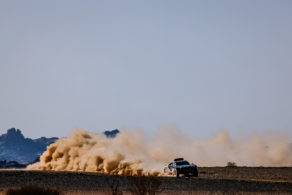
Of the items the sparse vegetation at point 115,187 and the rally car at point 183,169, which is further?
the rally car at point 183,169

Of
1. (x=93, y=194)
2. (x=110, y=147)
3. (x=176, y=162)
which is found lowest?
(x=93, y=194)

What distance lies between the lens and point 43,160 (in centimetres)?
8756

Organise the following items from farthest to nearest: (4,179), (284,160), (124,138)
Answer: (284,160)
(124,138)
(4,179)

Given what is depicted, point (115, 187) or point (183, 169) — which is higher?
point (183, 169)

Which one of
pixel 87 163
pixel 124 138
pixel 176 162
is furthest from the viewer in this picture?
pixel 124 138

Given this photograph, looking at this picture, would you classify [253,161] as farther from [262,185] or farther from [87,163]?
[262,185]

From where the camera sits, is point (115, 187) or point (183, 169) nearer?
point (115, 187)

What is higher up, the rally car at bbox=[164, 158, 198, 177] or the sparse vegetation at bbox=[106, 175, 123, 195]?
the rally car at bbox=[164, 158, 198, 177]

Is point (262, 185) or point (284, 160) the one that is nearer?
point (262, 185)

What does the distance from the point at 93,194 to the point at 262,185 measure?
15484 mm

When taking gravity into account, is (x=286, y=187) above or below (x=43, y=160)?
below

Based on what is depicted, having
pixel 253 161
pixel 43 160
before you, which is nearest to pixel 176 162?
pixel 43 160

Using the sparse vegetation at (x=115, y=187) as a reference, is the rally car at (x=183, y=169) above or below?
above

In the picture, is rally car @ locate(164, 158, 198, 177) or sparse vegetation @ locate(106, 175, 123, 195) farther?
rally car @ locate(164, 158, 198, 177)
